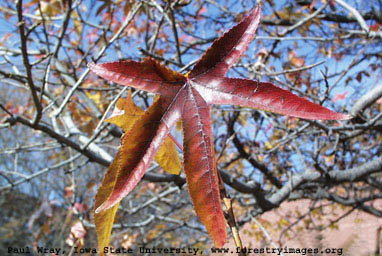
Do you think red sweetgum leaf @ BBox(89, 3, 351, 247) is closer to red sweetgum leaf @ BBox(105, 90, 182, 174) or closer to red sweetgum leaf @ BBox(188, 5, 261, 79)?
red sweetgum leaf @ BBox(188, 5, 261, 79)

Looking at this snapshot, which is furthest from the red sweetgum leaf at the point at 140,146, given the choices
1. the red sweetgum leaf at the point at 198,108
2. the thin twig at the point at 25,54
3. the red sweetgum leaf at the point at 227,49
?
the thin twig at the point at 25,54

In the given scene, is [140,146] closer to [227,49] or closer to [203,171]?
[203,171]

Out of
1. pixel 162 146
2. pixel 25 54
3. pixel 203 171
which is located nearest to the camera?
pixel 203 171

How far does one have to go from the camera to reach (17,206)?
8.12m

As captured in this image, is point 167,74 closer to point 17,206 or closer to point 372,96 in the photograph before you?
point 372,96

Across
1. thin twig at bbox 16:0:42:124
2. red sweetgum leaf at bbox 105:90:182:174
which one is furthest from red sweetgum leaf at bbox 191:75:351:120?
thin twig at bbox 16:0:42:124

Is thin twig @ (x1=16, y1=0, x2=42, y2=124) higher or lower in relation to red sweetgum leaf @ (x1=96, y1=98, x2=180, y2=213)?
higher

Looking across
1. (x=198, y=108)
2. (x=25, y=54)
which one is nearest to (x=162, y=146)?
(x=198, y=108)

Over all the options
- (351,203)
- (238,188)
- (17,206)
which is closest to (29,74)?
(238,188)

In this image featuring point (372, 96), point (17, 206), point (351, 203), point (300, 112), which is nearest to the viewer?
point (300, 112)

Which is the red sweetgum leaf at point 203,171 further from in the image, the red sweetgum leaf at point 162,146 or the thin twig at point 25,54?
the thin twig at point 25,54

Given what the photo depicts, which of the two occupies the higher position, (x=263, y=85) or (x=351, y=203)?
(x=351, y=203)

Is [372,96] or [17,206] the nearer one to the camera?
[372,96]

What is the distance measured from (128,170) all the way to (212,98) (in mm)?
190
